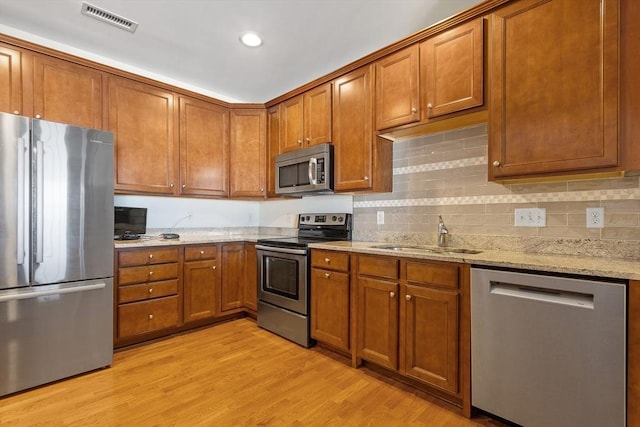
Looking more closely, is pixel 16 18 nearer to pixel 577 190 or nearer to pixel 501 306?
pixel 501 306

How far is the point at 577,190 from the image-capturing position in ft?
6.11

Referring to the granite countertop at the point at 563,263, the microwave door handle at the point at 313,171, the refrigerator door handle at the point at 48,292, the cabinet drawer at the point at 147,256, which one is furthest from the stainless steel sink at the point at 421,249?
the refrigerator door handle at the point at 48,292

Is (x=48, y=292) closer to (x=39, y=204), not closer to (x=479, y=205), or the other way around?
(x=39, y=204)

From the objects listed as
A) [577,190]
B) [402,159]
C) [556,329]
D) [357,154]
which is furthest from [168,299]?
[577,190]

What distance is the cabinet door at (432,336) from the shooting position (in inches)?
71.7

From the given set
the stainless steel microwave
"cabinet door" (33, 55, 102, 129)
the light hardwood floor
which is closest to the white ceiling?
"cabinet door" (33, 55, 102, 129)

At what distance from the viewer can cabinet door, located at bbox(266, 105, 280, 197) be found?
356cm

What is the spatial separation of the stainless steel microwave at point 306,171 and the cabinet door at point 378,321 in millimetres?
1050

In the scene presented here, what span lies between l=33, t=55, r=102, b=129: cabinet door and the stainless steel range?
1.87 metres

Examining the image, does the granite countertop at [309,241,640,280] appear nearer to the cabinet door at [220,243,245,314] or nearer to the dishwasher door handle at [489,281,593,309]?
the dishwasher door handle at [489,281,593,309]

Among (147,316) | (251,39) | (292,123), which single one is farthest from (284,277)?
(251,39)

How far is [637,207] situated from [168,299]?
11.1 ft

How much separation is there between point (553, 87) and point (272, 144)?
265 centimetres

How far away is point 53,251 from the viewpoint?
2.11m
